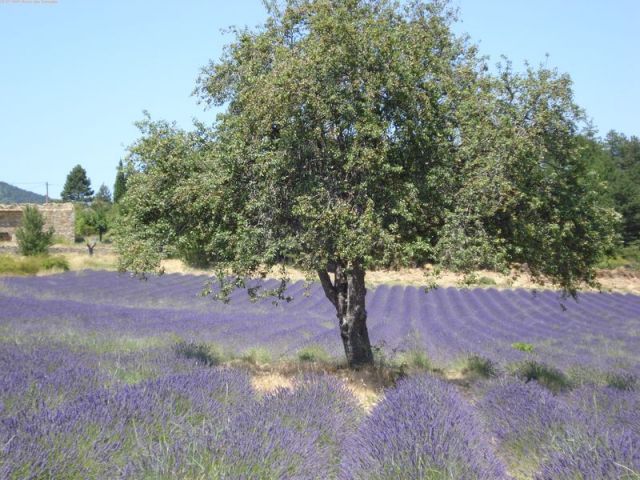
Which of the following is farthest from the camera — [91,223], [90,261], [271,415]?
[91,223]

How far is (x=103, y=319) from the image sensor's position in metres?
12.4

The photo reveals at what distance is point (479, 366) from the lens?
34.0 feet

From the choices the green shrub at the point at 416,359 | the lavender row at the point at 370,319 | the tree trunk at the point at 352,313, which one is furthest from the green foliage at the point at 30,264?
the tree trunk at the point at 352,313

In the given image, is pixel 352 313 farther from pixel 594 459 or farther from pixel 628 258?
pixel 628 258

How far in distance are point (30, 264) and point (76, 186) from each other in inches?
2328

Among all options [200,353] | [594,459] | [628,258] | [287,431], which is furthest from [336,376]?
[628,258]

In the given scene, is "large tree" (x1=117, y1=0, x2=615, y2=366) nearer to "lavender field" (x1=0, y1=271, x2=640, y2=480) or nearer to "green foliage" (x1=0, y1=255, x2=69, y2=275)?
"lavender field" (x1=0, y1=271, x2=640, y2=480)

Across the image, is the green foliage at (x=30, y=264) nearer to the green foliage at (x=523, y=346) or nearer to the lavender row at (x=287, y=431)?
the green foliage at (x=523, y=346)

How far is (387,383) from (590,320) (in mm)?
13305

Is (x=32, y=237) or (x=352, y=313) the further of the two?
(x=32, y=237)

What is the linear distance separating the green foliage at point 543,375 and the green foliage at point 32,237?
3093 centimetres

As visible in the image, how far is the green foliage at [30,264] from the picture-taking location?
2984 cm

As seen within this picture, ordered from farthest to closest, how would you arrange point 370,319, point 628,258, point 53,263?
point 628,258
point 53,263
point 370,319

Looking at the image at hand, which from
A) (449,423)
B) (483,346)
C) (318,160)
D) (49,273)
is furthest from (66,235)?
(449,423)
